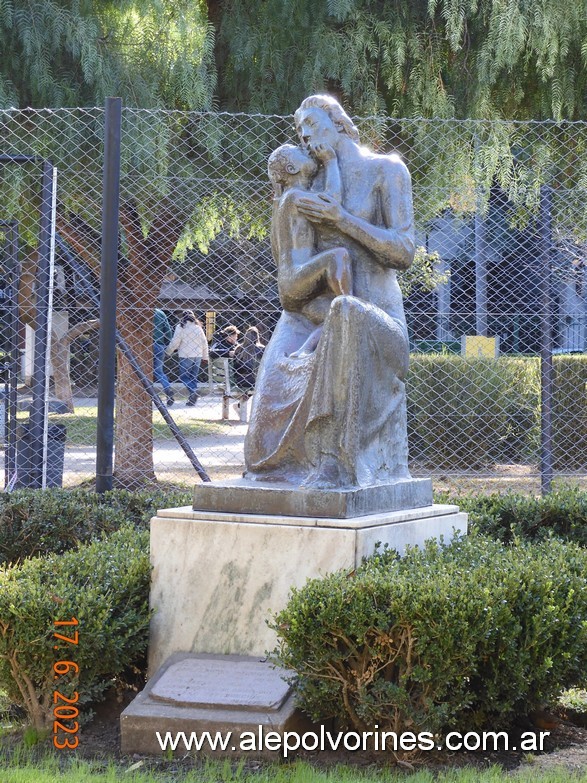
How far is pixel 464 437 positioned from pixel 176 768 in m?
7.58

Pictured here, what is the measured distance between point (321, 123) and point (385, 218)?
52cm

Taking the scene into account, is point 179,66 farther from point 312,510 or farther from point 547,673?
point 547,673

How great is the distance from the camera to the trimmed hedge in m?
11.0

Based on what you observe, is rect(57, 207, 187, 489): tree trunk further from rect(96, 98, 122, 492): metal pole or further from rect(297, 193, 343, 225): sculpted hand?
rect(297, 193, 343, 225): sculpted hand

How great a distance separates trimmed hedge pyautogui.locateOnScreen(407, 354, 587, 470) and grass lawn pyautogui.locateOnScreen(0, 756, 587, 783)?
6971 millimetres

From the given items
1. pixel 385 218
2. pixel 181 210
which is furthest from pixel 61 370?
pixel 385 218

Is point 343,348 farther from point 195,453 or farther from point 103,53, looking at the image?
point 195,453

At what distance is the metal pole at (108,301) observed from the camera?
6570 mm

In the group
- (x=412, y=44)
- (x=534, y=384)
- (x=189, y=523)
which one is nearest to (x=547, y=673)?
(x=189, y=523)

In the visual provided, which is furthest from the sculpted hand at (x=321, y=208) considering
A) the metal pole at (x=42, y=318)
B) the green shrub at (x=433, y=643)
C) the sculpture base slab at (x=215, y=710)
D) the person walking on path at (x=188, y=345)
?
the person walking on path at (x=188, y=345)

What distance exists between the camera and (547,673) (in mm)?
4039

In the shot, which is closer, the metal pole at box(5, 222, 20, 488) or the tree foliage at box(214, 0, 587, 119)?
the metal pole at box(5, 222, 20, 488)

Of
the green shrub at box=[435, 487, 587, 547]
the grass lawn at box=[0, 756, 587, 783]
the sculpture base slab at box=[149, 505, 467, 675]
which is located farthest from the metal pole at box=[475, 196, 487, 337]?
the grass lawn at box=[0, 756, 587, 783]

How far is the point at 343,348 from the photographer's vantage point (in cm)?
464
